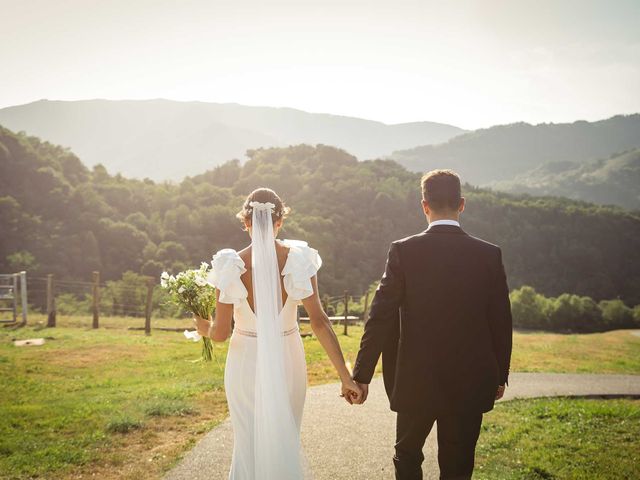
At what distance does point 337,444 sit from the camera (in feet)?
19.4

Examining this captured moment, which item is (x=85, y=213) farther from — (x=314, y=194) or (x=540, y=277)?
(x=540, y=277)

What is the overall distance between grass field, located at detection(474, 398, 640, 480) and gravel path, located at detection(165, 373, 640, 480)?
0.72 metres

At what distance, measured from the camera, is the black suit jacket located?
3.03 m

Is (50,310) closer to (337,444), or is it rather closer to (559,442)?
(337,444)

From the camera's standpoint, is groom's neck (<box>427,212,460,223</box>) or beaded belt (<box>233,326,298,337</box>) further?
beaded belt (<box>233,326,298,337</box>)

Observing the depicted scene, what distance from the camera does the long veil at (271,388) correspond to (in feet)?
11.5

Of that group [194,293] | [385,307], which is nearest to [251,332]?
[385,307]

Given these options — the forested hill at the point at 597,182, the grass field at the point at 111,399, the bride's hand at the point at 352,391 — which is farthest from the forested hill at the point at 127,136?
the bride's hand at the point at 352,391

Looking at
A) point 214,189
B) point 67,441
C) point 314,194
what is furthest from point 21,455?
point 314,194

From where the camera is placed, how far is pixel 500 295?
3092mm

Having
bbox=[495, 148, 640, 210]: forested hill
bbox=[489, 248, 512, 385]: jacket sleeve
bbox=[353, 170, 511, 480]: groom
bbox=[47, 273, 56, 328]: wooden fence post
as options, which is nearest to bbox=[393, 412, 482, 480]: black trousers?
bbox=[353, 170, 511, 480]: groom

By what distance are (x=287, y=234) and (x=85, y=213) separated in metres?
22.1

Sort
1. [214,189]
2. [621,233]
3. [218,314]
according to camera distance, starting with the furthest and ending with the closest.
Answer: [621,233] < [214,189] < [218,314]

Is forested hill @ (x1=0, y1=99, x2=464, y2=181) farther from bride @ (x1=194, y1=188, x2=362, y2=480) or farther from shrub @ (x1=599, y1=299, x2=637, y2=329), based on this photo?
bride @ (x1=194, y1=188, x2=362, y2=480)
